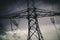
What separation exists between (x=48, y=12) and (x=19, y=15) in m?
5.82

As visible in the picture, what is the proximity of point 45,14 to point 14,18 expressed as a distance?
6221mm

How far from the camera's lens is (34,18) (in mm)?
40906

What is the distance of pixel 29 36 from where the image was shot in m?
41.2

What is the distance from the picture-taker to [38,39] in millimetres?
41562

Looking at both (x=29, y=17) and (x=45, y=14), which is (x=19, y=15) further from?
(x=45, y=14)

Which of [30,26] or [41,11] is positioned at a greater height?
[41,11]

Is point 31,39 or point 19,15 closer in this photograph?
point 19,15

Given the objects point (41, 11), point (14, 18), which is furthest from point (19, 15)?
point (41, 11)

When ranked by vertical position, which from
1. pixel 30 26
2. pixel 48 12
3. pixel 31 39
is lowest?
pixel 31 39

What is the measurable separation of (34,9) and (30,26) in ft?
11.8

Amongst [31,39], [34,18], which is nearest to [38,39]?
[31,39]

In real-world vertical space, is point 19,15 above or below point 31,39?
above

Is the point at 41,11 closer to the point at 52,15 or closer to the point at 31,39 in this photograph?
the point at 52,15

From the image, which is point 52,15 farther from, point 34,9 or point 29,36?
point 29,36
